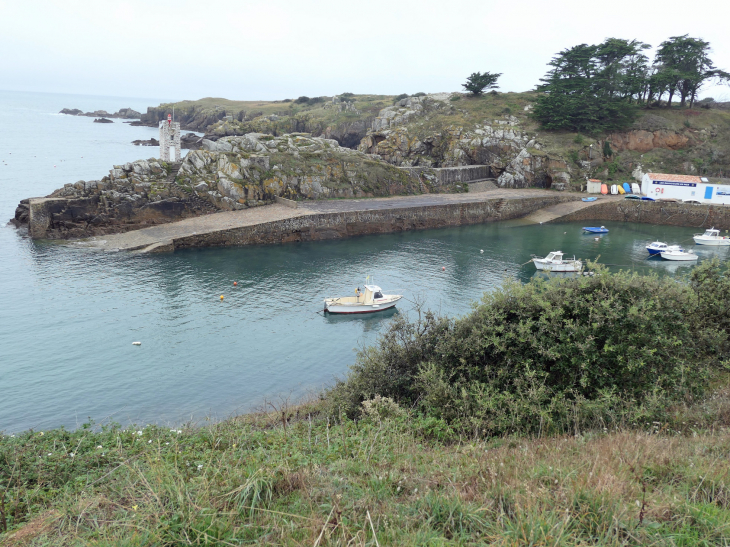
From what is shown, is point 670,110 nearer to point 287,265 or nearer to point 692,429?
point 287,265

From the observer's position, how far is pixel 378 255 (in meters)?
38.8

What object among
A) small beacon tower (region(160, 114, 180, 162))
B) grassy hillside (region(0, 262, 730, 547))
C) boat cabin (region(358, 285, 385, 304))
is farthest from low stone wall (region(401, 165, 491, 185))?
grassy hillside (region(0, 262, 730, 547))

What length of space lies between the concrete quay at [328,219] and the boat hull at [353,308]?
15.3m

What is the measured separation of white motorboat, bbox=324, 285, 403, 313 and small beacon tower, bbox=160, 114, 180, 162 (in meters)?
27.0

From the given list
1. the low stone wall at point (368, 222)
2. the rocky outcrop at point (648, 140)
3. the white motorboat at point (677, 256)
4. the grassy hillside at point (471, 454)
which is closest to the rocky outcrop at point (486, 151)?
the low stone wall at point (368, 222)

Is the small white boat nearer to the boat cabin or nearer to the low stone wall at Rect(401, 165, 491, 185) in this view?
the boat cabin

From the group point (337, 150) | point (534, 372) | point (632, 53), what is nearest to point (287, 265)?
point (337, 150)

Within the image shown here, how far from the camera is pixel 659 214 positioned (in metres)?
52.6

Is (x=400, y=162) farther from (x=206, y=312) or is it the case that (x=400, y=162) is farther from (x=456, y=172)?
(x=206, y=312)

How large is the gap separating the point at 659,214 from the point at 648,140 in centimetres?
1689

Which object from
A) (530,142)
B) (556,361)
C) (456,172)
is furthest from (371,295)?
(530,142)

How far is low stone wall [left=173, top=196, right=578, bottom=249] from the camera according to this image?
128 ft

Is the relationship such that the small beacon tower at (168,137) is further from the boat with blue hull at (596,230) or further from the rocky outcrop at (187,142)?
the boat with blue hull at (596,230)

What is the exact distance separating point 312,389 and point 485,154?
52.6m
